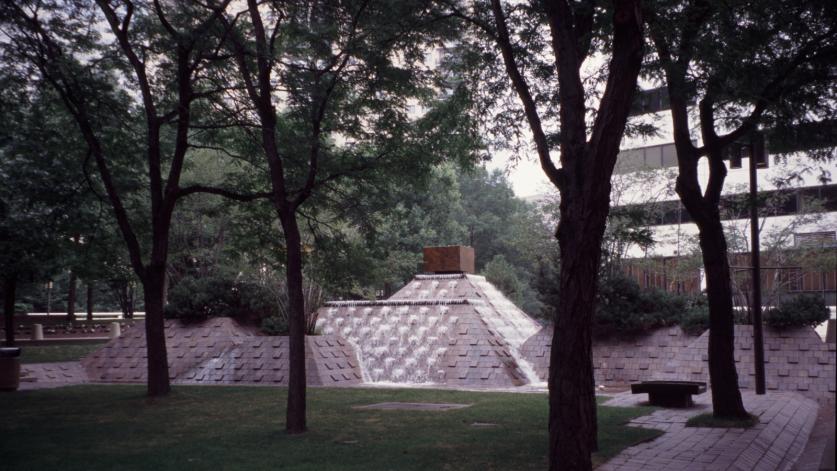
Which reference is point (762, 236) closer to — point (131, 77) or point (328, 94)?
point (328, 94)

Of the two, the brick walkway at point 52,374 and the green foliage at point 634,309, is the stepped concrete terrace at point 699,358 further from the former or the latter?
the brick walkway at point 52,374

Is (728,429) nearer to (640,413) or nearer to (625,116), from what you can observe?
(640,413)

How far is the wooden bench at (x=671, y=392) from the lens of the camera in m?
13.1

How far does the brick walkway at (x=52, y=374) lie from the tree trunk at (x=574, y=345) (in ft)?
53.3

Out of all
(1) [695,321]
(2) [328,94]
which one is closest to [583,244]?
(2) [328,94]

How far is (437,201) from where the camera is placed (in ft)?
141

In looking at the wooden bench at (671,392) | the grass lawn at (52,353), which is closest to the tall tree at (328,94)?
the wooden bench at (671,392)

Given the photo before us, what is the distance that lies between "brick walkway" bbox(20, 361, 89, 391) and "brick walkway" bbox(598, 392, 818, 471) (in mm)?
15550

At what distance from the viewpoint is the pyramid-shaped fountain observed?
18625 mm

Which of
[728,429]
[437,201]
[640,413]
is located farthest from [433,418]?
[437,201]

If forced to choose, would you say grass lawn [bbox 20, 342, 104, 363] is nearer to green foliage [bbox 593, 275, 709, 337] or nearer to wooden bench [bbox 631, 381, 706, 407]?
green foliage [bbox 593, 275, 709, 337]

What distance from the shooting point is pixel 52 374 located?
20.6 meters

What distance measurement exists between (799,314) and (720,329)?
675cm

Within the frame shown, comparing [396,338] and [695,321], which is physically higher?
[695,321]
